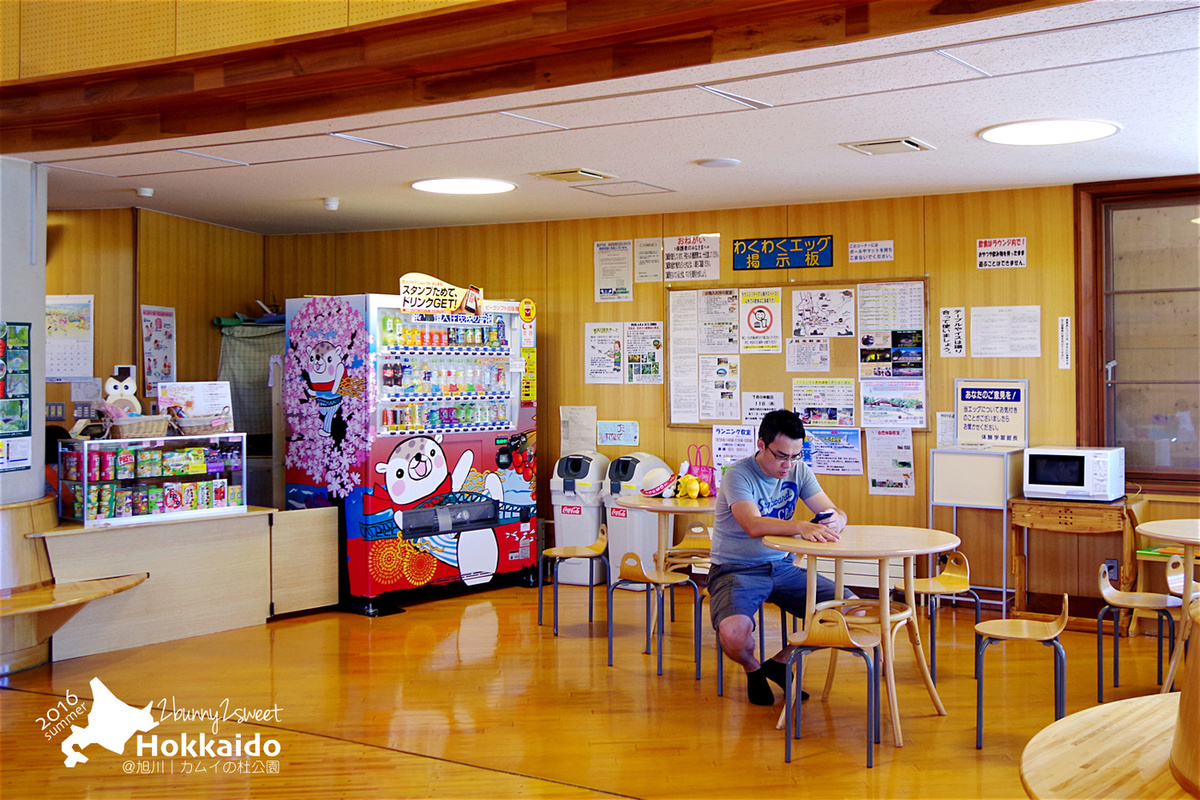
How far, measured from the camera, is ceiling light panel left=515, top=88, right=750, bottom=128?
14.2ft

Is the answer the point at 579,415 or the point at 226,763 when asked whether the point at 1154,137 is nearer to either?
the point at 579,415

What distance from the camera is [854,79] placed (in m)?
4.07

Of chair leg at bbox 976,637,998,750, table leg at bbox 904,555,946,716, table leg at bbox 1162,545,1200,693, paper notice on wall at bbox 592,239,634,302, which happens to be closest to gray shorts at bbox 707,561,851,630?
table leg at bbox 904,555,946,716

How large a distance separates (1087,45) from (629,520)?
4.37 metres

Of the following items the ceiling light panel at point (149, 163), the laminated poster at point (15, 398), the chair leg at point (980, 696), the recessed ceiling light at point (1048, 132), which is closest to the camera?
the chair leg at point (980, 696)

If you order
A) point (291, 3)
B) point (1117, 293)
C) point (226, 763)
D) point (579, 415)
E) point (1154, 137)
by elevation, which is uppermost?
point (291, 3)

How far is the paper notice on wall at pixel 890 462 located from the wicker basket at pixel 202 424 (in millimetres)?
4311

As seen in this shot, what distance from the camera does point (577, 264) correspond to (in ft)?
26.0

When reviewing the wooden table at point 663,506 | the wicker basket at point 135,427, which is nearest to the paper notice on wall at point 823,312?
the wooden table at point 663,506

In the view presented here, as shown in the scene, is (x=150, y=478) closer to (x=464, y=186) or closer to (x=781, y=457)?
(x=464, y=186)

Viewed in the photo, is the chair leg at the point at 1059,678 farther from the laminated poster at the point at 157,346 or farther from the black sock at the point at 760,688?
the laminated poster at the point at 157,346

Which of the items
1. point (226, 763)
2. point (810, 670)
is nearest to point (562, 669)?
point (810, 670)

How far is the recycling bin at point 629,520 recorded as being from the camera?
7.10 m

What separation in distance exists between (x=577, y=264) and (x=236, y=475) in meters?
3.14
